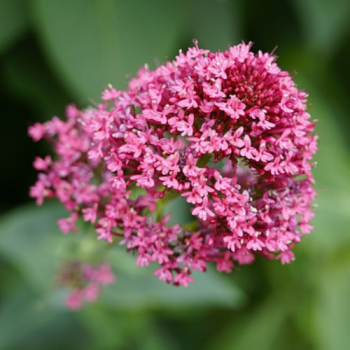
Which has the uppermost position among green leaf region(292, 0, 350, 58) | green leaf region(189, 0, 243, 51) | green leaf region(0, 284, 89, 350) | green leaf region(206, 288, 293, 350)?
green leaf region(292, 0, 350, 58)

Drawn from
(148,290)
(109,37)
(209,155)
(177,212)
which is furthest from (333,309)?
(209,155)

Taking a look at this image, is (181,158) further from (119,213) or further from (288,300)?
(288,300)

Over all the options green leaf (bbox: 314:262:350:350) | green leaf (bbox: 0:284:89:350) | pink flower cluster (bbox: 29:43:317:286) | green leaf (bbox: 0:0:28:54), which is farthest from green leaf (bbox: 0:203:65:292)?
green leaf (bbox: 314:262:350:350)

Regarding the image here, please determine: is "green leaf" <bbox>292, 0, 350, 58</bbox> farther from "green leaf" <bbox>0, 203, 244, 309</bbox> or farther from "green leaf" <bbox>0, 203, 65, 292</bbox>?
"green leaf" <bbox>0, 203, 65, 292</bbox>

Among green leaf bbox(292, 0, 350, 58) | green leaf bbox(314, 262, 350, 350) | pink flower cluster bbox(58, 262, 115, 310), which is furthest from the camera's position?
green leaf bbox(314, 262, 350, 350)

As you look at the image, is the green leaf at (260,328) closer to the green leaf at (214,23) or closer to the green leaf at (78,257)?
the green leaf at (78,257)

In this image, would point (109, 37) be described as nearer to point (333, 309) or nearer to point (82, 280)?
point (82, 280)

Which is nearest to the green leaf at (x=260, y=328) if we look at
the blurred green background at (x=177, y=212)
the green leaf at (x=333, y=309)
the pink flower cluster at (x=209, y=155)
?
the blurred green background at (x=177, y=212)
